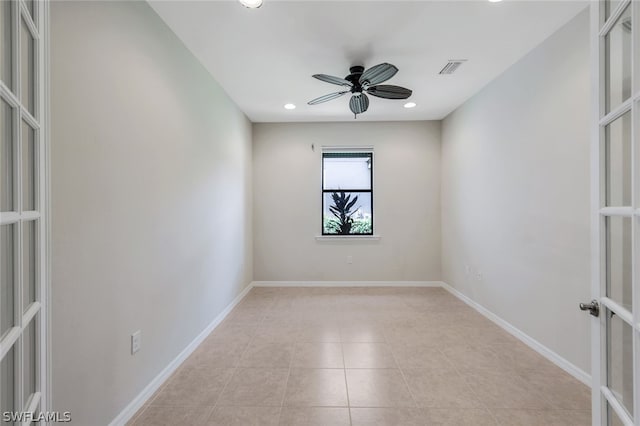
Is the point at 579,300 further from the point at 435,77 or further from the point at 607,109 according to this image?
the point at 435,77

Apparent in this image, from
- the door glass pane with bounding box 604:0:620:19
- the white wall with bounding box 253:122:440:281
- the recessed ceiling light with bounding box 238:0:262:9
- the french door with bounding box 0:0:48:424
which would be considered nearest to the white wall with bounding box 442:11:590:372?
the white wall with bounding box 253:122:440:281

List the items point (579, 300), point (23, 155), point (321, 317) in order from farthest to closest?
point (321, 317), point (579, 300), point (23, 155)

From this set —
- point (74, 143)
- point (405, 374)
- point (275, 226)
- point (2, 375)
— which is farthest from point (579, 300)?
point (275, 226)

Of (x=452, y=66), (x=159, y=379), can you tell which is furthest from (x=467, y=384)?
(x=452, y=66)

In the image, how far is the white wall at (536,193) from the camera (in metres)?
2.22

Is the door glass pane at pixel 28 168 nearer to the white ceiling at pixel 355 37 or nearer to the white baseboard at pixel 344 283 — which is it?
the white ceiling at pixel 355 37

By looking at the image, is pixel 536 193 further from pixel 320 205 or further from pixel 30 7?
pixel 30 7

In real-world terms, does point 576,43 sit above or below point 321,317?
above

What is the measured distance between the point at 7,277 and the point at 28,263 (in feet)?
0.29

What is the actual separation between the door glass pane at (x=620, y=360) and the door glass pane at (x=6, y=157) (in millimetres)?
1786

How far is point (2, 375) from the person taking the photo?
70 centimetres

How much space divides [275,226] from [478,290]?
10.3 ft

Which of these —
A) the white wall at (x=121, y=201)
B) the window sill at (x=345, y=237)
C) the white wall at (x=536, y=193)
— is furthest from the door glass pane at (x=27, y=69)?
the window sill at (x=345, y=237)

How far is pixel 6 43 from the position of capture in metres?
0.73
